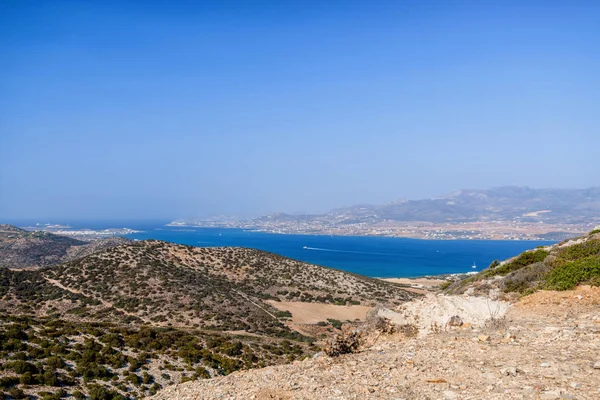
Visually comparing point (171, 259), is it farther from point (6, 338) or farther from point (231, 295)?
point (6, 338)

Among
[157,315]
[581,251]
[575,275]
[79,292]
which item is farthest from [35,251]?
[575,275]

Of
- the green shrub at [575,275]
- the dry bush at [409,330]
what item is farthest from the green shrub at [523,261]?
the dry bush at [409,330]

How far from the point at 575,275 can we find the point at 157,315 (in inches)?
1108

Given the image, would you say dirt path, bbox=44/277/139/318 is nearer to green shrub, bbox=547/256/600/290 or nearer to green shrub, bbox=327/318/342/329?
green shrub, bbox=327/318/342/329

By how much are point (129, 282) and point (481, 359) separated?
3689cm

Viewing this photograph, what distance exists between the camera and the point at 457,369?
7684 mm

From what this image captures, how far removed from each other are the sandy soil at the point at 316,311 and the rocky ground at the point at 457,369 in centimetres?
2571

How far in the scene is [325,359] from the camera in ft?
31.2

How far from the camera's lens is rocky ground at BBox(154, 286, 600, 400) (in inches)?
266

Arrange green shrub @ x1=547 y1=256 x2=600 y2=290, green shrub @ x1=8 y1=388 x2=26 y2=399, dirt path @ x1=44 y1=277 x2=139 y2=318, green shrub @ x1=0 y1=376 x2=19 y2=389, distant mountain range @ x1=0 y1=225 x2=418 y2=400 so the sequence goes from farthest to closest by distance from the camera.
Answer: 1. dirt path @ x1=44 y1=277 x2=139 y2=318
2. distant mountain range @ x1=0 y1=225 x2=418 y2=400
3. green shrub @ x1=0 y1=376 x2=19 y2=389
4. green shrub @ x1=547 y1=256 x2=600 y2=290
5. green shrub @ x1=8 y1=388 x2=26 y2=399

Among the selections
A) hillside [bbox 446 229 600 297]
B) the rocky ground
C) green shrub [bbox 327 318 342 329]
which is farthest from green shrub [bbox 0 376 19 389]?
green shrub [bbox 327 318 342 329]

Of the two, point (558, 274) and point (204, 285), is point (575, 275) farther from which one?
point (204, 285)

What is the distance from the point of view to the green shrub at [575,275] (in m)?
13.0

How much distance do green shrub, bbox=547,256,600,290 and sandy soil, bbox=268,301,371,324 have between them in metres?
23.8
